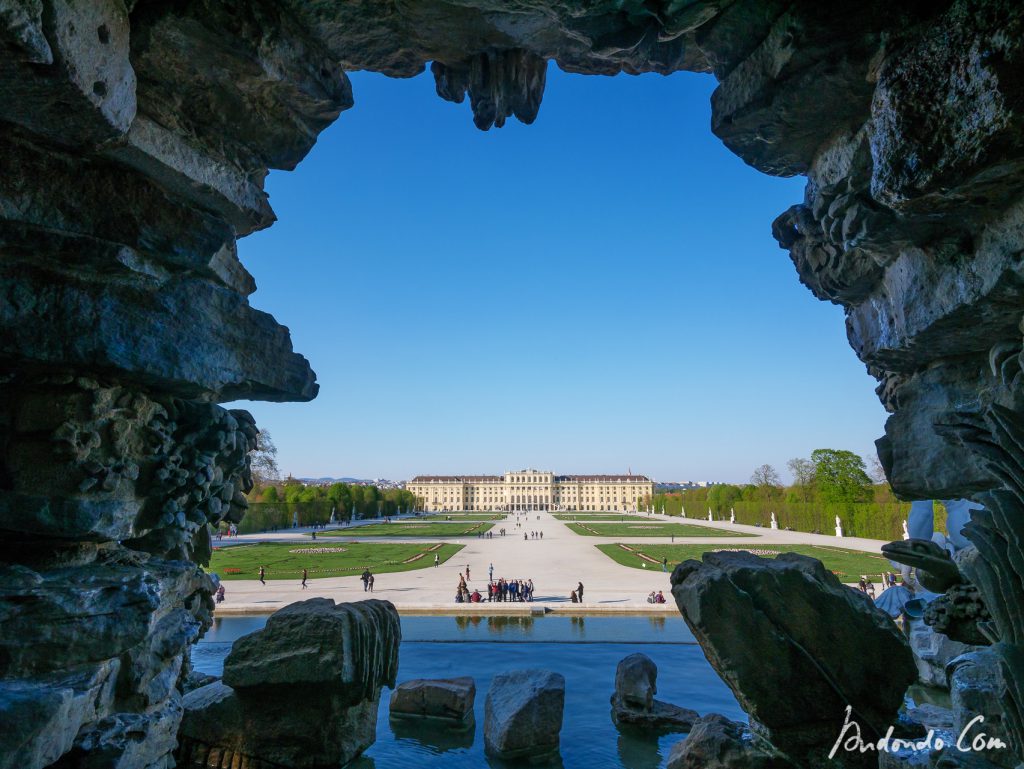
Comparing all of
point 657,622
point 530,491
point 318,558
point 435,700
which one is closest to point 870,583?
point 657,622

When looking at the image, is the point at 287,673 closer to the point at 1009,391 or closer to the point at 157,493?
the point at 157,493

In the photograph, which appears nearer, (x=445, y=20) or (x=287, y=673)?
(x=445, y=20)

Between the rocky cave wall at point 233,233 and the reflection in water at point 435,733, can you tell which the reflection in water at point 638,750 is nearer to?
the reflection in water at point 435,733

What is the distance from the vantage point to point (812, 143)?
6.22 meters

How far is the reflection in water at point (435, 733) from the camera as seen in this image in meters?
8.76

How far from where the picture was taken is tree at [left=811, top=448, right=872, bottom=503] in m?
42.4

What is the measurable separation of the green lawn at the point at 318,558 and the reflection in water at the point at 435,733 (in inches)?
581

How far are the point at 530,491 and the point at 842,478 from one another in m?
104

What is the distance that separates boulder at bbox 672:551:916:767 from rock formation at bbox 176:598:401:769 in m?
4.53

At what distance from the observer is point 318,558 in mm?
28969

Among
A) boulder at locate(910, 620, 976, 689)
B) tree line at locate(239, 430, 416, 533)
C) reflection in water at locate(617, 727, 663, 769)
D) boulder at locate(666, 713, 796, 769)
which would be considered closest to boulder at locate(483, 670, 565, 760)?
reflection in water at locate(617, 727, 663, 769)

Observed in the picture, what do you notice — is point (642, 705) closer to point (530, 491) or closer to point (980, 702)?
point (980, 702)

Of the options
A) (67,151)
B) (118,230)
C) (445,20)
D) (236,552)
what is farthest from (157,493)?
(236,552)

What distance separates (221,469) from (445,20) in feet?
18.7
